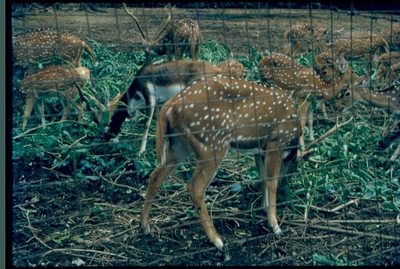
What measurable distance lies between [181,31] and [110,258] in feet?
17.8

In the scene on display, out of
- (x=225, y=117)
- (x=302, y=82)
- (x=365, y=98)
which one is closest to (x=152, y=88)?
(x=302, y=82)

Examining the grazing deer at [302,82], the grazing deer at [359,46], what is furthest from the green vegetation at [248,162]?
the grazing deer at [359,46]

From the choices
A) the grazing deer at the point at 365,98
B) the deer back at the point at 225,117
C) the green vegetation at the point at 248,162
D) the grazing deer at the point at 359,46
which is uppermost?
the deer back at the point at 225,117

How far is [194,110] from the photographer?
13.0 feet

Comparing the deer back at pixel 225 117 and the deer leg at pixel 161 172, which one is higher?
the deer back at pixel 225 117

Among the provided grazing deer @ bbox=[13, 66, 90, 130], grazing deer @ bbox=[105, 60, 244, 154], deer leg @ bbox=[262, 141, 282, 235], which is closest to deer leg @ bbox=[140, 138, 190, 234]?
deer leg @ bbox=[262, 141, 282, 235]

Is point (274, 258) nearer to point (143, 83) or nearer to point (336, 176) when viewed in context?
point (336, 176)

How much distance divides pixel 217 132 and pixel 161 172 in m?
0.55

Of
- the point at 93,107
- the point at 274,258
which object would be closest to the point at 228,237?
the point at 274,258

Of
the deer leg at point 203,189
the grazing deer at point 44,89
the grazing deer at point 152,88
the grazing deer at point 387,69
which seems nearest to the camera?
the deer leg at point 203,189

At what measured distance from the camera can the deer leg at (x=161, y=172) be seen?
4047 millimetres

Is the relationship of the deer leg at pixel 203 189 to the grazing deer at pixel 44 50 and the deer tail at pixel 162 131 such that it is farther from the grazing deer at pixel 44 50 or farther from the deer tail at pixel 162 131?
the grazing deer at pixel 44 50

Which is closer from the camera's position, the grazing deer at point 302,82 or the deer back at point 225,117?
the deer back at point 225,117

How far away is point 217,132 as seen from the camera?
3.94m
